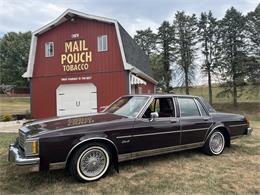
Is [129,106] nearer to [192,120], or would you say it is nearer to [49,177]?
[192,120]

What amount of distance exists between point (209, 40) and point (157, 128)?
30.3 m

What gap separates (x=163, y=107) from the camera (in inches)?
222

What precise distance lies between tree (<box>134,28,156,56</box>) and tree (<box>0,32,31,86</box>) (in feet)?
78.5

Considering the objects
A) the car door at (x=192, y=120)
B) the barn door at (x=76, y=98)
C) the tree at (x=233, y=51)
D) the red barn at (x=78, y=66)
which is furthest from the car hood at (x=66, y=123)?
the tree at (x=233, y=51)

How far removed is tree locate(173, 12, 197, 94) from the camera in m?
33.6

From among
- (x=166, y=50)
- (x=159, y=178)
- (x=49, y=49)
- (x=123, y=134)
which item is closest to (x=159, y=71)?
(x=166, y=50)

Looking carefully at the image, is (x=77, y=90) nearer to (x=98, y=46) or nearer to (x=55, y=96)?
(x=55, y=96)

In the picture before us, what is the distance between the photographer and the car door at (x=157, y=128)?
15.4 feet

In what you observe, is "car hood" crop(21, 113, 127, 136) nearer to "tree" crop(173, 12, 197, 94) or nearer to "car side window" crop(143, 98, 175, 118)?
"car side window" crop(143, 98, 175, 118)

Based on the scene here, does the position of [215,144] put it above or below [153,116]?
below

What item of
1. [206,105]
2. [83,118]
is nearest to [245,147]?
[206,105]

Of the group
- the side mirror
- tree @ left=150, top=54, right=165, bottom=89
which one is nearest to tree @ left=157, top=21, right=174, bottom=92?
tree @ left=150, top=54, right=165, bottom=89

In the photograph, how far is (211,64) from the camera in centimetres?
3173

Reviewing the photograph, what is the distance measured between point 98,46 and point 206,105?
31.8ft
